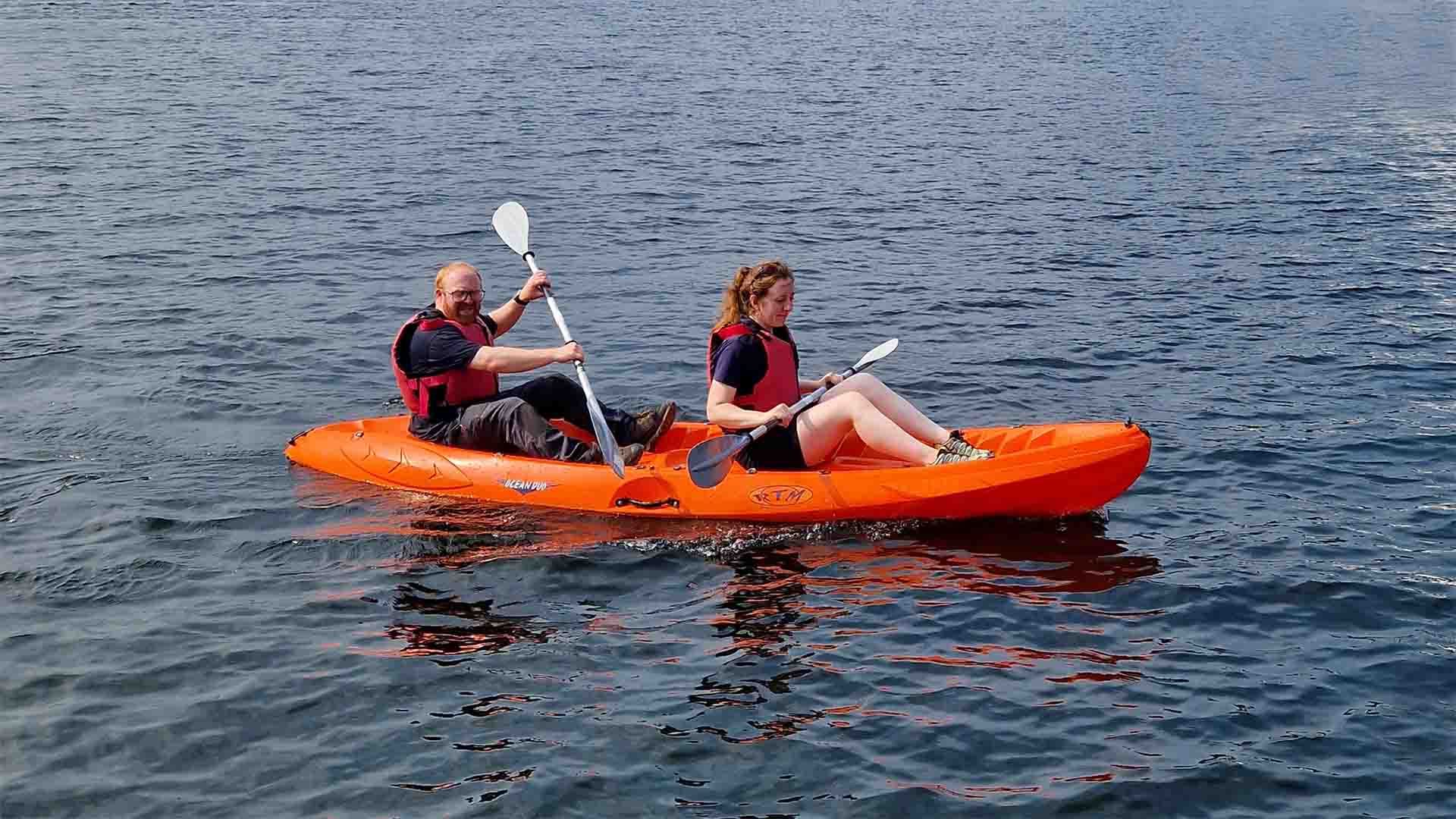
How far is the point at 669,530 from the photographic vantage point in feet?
25.2

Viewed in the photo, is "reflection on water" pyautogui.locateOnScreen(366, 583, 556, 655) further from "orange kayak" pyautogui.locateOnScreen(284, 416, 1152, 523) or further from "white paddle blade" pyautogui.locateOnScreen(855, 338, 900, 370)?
"white paddle blade" pyautogui.locateOnScreen(855, 338, 900, 370)

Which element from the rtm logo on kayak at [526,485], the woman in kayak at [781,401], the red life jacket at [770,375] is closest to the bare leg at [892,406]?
the woman in kayak at [781,401]

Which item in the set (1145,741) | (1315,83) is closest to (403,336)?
(1145,741)

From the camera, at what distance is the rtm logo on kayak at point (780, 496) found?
25.0 ft

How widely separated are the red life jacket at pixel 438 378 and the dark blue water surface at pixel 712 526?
577 millimetres

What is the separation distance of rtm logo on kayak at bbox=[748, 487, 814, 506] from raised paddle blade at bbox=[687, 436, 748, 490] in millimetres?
226

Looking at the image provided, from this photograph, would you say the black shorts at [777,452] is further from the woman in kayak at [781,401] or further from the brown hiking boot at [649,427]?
the brown hiking boot at [649,427]

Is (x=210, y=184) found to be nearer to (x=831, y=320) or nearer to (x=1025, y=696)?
(x=831, y=320)

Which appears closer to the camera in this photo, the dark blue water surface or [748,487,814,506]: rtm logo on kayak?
the dark blue water surface

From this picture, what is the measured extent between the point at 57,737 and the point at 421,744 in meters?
1.39

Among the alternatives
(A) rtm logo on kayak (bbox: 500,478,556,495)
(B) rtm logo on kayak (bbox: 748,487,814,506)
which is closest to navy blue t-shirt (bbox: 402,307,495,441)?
A: (A) rtm logo on kayak (bbox: 500,478,556,495)

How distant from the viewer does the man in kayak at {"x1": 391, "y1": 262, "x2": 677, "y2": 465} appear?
796 cm

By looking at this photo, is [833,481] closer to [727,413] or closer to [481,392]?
[727,413]

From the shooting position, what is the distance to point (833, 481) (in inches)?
300
